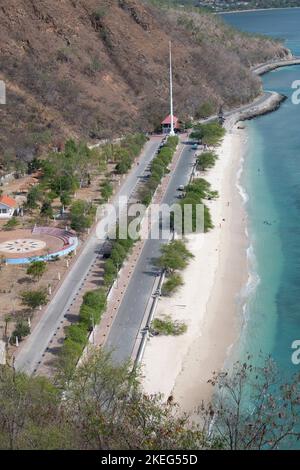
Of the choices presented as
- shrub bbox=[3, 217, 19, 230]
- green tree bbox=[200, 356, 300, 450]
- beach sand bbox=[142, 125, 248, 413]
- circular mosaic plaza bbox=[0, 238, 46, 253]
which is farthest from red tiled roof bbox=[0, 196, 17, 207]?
green tree bbox=[200, 356, 300, 450]

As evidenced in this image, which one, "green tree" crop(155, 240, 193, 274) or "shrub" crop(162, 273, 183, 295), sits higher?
"green tree" crop(155, 240, 193, 274)

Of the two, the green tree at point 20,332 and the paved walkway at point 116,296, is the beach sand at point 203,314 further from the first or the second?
the green tree at point 20,332

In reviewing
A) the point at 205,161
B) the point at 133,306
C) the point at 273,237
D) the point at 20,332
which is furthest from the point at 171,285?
the point at 205,161

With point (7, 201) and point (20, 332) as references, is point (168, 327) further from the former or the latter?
point (7, 201)

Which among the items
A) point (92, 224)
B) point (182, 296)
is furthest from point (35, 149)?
point (182, 296)

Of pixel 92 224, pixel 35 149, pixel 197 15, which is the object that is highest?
pixel 197 15

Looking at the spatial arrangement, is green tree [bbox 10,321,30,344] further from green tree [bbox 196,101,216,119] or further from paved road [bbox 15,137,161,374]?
green tree [bbox 196,101,216,119]

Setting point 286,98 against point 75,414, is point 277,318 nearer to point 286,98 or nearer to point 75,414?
point 75,414
